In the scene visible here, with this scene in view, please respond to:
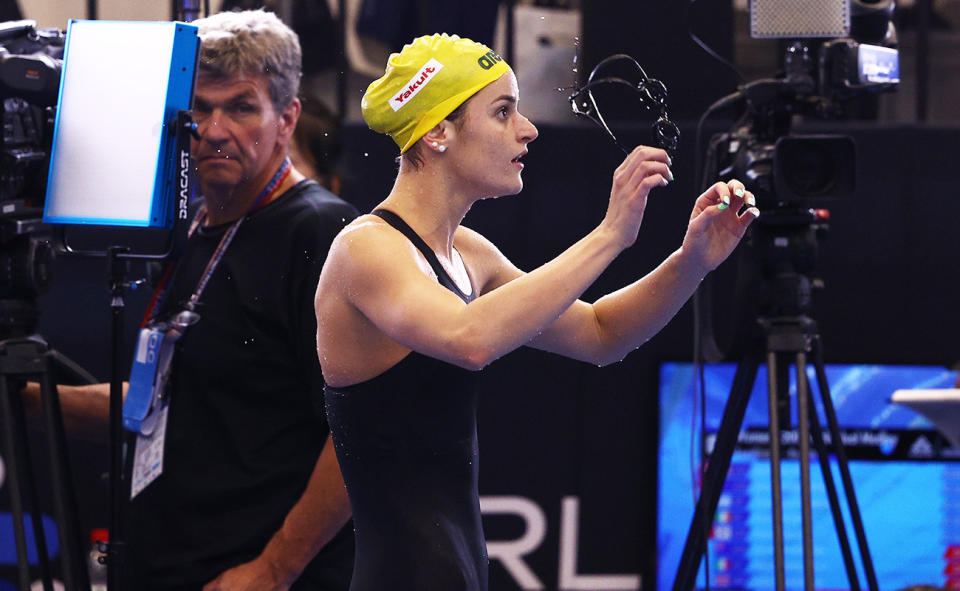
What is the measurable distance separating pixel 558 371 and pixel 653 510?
0.49 m

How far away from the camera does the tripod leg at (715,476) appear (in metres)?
→ 2.18

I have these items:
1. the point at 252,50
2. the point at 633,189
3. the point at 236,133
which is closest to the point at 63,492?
the point at 236,133

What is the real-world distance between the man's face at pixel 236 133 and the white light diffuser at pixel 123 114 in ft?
0.48

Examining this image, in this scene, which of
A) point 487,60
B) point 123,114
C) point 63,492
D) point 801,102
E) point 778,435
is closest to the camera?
point 487,60

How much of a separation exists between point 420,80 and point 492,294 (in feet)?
0.96

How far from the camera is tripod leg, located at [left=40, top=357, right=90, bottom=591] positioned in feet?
6.89

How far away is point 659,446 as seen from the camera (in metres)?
3.57

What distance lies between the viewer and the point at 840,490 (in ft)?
11.4

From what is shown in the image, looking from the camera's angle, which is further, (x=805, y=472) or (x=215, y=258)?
(x=805, y=472)

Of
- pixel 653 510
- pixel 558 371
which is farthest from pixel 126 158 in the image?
pixel 653 510

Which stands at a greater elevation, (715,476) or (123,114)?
(123,114)

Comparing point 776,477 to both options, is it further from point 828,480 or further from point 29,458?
point 29,458

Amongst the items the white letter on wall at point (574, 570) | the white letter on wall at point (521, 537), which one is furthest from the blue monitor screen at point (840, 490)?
the white letter on wall at point (521, 537)

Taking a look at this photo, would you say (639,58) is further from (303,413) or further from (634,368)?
(634,368)
